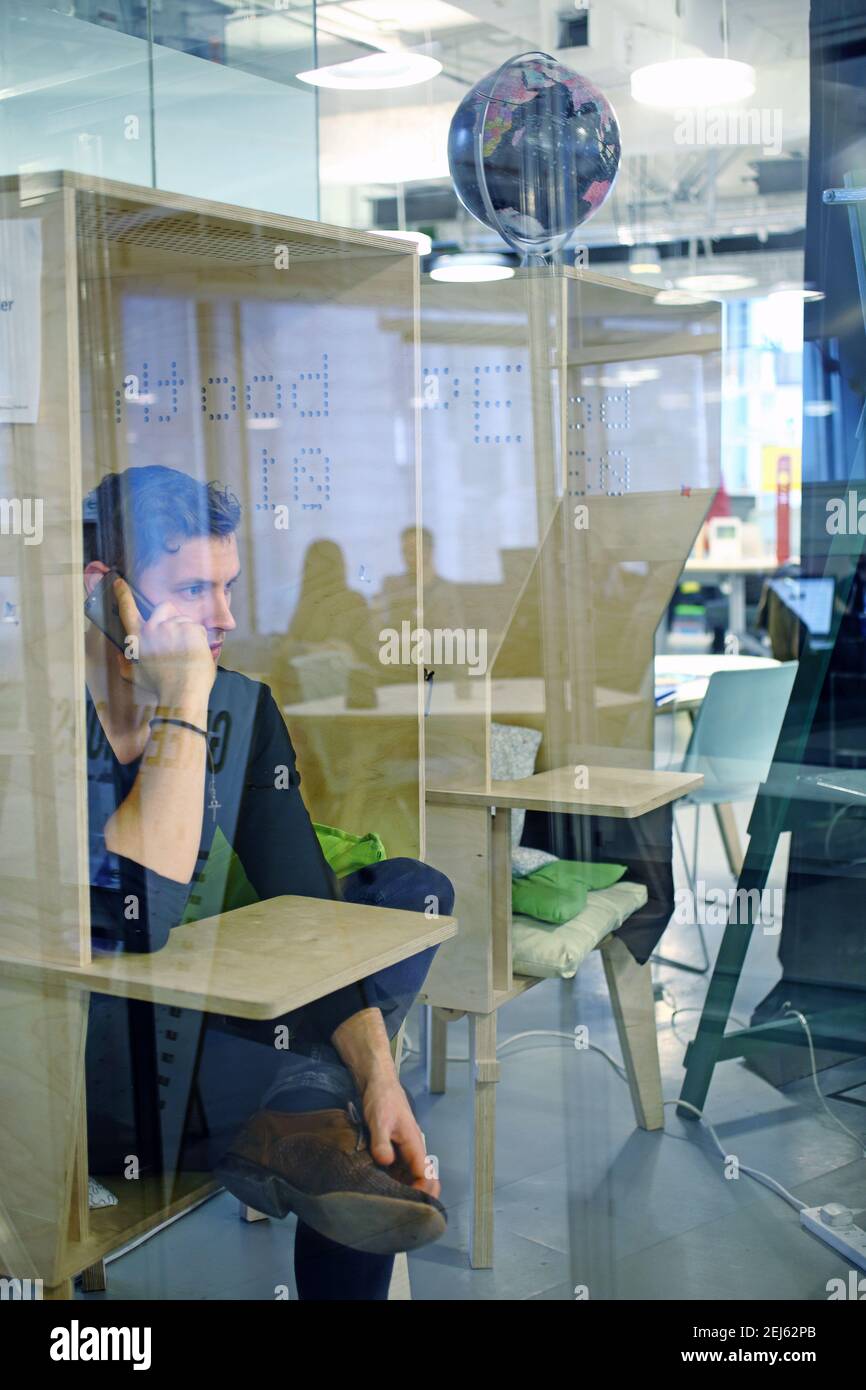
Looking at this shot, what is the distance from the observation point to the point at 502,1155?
207cm

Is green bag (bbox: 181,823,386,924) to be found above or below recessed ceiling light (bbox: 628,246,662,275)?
below

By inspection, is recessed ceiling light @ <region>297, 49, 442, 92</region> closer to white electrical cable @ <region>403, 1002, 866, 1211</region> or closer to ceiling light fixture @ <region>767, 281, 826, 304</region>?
ceiling light fixture @ <region>767, 281, 826, 304</region>

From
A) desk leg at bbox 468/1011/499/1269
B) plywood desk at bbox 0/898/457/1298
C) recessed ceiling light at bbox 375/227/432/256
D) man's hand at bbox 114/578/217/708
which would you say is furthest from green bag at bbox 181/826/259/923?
recessed ceiling light at bbox 375/227/432/256

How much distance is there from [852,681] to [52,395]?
61.3 inches

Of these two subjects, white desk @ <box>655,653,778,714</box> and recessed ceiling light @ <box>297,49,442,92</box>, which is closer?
recessed ceiling light @ <box>297,49,442,92</box>

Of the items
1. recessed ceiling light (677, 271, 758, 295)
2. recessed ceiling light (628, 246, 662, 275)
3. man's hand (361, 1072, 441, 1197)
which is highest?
recessed ceiling light (628, 246, 662, 275)

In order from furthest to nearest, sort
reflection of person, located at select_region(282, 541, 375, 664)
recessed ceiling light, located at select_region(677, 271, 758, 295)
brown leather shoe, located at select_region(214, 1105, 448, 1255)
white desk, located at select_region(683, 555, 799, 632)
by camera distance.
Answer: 1. white desk, located at select_region(683, 555, 799, 632)
2. recessed ceiling light, located at select_region(677, 271, 758, 295)
3. reflection of person, located at select_region(282, 541, 375, 664)
4. brown leather shoe, located at select_region(214, 1105, 448, 1255)

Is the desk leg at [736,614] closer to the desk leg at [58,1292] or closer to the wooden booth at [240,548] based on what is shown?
the wooden booth at [240,548]

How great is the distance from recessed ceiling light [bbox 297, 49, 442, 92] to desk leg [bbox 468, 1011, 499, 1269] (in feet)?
4.72

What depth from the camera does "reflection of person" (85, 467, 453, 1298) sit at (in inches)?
61.5

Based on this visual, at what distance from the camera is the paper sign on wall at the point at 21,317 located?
1.44m

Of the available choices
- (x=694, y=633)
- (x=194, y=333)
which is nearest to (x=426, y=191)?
(x=194, y=333)
